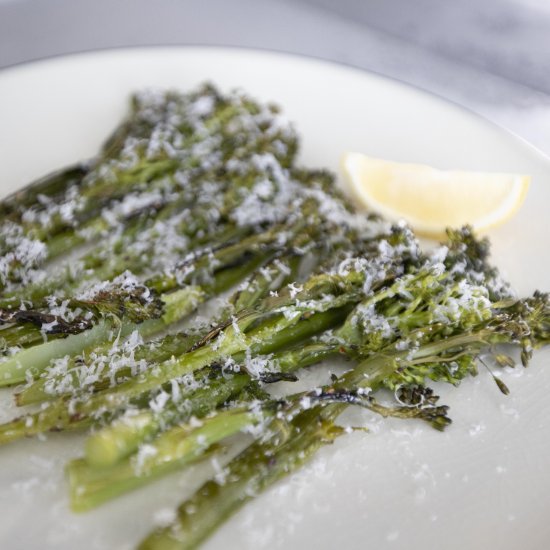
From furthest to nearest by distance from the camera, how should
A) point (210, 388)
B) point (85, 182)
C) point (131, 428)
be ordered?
point (85, 182)
point (210, 388)
point (131, 428)

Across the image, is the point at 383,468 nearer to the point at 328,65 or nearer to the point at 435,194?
the point at 435,194

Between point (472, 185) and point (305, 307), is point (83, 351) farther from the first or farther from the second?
point (472, 185)

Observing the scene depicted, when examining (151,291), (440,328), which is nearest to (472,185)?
(440,328)

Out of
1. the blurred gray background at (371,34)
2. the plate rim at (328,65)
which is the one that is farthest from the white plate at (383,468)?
the blurred gray background at (371,34)

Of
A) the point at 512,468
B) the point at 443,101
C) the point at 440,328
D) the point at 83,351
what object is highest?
the point at 443,101

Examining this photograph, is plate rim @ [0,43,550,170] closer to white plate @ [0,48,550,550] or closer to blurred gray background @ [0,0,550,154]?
white plate @ [0,48,550,550]

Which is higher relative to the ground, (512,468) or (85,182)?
(85,182)

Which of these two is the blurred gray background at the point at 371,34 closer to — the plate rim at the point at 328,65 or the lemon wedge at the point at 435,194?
the plate rim at the point at 328,65
